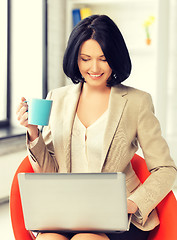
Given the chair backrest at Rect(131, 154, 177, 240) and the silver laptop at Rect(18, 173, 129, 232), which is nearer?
the silver laptop at Rect(18, 173, 129, 232)

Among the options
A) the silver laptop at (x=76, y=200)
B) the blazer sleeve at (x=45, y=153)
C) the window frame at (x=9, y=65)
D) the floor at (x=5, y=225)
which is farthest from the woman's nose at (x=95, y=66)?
the window frame at (x=9, y=65)

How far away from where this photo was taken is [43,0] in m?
3.50

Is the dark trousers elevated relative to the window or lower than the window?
lower

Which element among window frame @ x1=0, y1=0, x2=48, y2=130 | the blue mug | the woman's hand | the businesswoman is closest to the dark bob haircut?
the businesswoman

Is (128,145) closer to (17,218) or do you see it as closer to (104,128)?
(104,128)

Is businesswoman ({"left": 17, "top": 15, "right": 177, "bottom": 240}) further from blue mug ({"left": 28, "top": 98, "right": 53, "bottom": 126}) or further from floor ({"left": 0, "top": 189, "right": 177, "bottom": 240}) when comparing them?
floor ({"left": 0, "top": 189, "right": 177, "bottom": 240})

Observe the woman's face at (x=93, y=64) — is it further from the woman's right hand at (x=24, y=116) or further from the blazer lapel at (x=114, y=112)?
the woman's right hand at (x=24, y=116)

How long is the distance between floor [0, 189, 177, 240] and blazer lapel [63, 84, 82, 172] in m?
1.17

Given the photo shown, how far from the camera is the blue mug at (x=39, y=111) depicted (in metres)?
1.41

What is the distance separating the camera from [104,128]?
5.14 feet

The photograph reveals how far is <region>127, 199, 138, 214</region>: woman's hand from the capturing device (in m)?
1.41

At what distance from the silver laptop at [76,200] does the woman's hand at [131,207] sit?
0.16 m

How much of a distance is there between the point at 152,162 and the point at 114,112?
0.76 feet

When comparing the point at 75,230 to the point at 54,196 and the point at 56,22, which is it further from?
the point at 56,22
